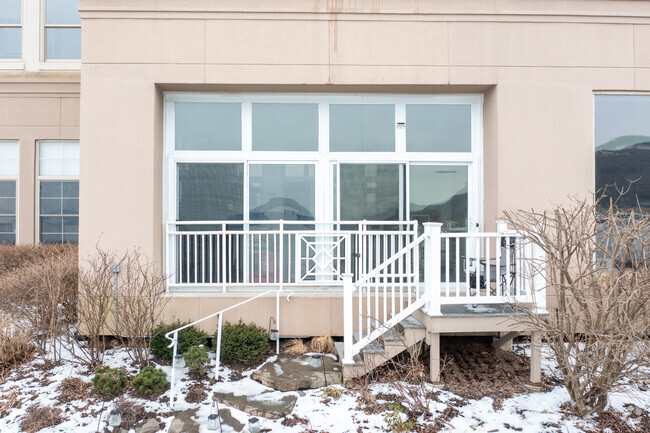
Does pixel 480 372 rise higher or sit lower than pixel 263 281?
lower

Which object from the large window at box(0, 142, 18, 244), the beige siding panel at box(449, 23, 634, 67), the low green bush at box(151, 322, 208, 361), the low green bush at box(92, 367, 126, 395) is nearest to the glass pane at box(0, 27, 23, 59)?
the large window at box(0, 142, 18, 244)

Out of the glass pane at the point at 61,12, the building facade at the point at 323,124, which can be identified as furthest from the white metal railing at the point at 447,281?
the glass pane at the point at 61,12

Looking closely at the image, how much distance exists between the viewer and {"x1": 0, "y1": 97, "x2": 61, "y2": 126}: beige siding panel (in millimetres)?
8323

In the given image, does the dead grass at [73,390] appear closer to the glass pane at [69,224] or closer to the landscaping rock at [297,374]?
the landscaping rock at [297,374]

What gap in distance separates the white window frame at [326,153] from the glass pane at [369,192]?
16 centimetres

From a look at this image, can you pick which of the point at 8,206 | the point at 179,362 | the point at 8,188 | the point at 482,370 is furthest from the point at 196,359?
the point at 8,188

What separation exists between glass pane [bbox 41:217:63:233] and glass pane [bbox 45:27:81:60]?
3492 mm

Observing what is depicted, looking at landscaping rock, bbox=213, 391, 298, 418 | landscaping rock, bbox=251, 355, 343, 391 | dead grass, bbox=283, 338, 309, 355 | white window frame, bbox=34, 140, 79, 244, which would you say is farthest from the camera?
white window frame, bbox=34, 140, 79, 244

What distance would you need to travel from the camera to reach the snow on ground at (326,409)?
11.7 feet

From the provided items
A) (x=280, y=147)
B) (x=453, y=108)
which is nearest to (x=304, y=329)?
(x=280, y=147)

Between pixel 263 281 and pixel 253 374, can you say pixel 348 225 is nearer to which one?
pixel 263 281

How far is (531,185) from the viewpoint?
5598 millimetres

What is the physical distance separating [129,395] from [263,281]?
90.4 inches

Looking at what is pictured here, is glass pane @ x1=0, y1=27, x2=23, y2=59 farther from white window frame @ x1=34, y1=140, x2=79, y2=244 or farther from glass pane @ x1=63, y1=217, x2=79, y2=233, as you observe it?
glass pane @ x1=63, y1=217, x2=79, y2=233
